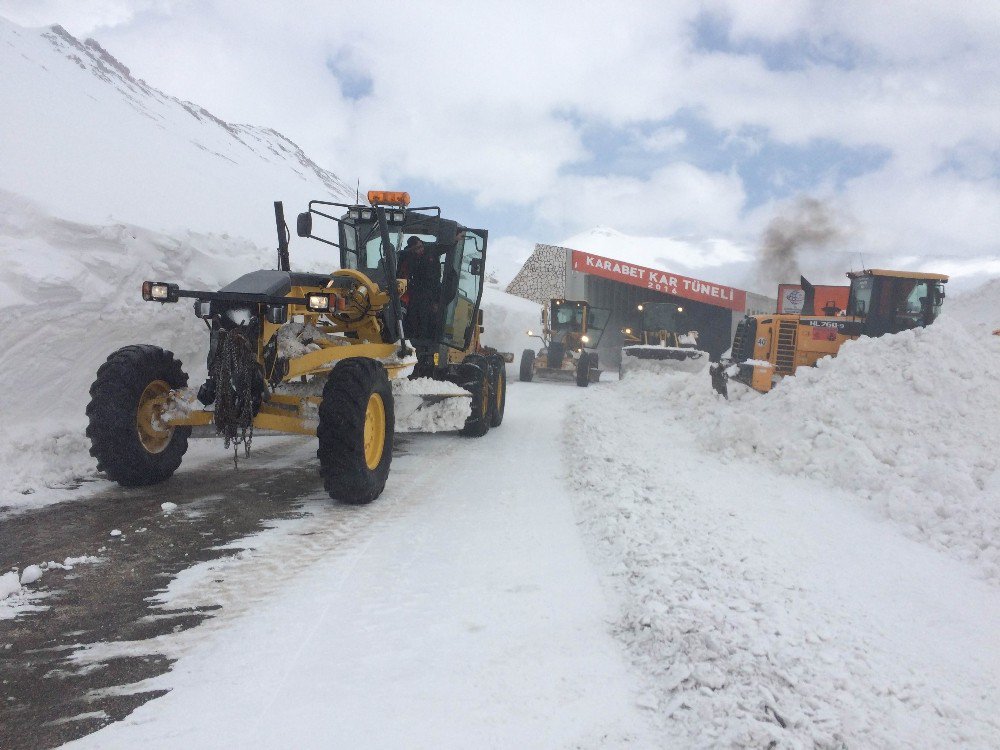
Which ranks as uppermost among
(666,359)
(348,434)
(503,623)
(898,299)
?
(898,299)

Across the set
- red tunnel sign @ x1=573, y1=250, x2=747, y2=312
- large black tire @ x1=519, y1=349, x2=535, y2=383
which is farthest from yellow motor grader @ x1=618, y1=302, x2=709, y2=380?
red tunnel sign @ x1=573, y1=250, x2=747, y2=312

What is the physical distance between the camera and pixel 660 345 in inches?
760

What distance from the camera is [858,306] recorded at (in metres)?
11.5

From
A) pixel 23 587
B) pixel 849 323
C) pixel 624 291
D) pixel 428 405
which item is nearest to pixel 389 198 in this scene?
pixel 428 405

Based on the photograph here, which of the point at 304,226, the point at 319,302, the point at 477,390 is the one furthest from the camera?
the point at 477,390

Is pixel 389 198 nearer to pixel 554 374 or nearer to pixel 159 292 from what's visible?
pixel 159 292

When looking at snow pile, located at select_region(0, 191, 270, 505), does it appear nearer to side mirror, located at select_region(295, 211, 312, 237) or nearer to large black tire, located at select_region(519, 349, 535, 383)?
side mirror, located at select_region(295, 211, 312, 237)

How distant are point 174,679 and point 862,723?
7.72 ft

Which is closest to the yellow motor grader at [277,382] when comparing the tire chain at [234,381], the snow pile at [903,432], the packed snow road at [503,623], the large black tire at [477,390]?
the tire chain at [234,381]

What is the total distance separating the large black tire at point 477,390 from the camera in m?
7.89

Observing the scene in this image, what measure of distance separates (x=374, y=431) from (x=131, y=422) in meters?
1.76

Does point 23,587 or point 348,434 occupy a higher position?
point 348,434

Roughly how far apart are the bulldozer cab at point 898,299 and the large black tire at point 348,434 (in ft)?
32.9

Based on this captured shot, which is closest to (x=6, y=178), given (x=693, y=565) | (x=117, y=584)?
(x=117, y=584)
